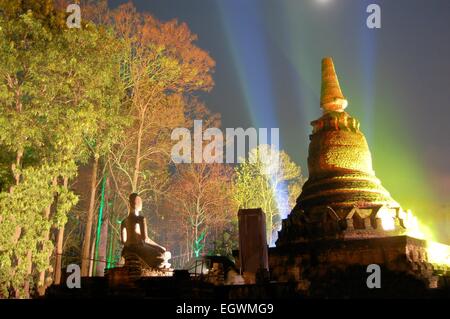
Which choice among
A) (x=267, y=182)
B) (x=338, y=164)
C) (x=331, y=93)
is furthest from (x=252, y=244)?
(x=267, y=182)

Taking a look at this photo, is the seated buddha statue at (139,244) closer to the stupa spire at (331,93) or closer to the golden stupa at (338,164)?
the golden stupa at (338,164)

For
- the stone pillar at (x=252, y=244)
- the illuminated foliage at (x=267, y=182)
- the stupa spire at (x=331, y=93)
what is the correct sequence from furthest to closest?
the illuminated foliage at (x=267, y=182), the stupa spire at (x=331, y=93), the stone pillar at (x=252, y=244)

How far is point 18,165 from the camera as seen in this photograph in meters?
14.0

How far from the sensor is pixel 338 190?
15.6 metres

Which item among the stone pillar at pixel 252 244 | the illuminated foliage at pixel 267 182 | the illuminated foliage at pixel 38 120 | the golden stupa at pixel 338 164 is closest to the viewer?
the stone pillar at pixel 252 244

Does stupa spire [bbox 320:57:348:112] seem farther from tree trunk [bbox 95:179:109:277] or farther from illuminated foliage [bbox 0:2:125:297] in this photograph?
tree trunk [bbox 95:179:109:277]

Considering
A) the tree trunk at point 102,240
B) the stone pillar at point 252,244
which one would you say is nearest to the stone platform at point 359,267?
the stone pillar at point 252,244

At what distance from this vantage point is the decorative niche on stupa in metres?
14.1

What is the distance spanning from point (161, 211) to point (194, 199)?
882cm

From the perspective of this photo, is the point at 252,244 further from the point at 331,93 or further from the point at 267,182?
the point at 267,182

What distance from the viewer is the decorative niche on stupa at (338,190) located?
14.1 m
